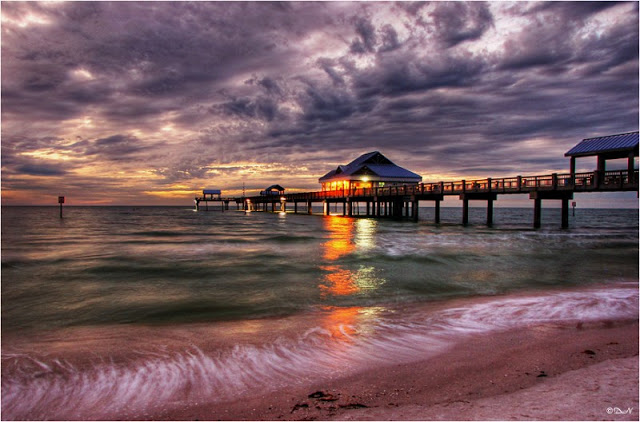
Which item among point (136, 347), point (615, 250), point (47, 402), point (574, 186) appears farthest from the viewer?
point (574, 186)

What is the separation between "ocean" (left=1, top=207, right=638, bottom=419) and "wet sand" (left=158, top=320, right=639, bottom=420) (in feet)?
1.20

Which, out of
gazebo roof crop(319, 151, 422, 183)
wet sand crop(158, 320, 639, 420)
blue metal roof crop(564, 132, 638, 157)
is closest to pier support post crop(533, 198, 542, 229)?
blue metal roof crop(564, 132, 638, 157)

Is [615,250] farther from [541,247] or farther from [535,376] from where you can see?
[535,376]

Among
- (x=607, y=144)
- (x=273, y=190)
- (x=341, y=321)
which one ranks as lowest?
(x=341, y=321)

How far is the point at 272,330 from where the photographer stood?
7.05 metres

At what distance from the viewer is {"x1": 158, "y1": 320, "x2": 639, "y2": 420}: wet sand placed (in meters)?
3.52

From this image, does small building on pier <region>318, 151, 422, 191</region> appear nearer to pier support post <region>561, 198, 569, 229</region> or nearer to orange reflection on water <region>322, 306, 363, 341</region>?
pier support post <region>561, 198, 569, 229</region>

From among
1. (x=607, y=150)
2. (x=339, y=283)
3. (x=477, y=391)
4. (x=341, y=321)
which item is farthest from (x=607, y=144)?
(x=477, y=391)

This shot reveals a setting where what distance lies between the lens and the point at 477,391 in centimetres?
409

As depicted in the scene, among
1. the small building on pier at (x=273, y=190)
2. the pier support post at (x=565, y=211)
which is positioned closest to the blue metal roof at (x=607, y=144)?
the pier support post at (x=565, y=211)

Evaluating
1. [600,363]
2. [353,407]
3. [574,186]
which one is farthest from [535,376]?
[574,186]

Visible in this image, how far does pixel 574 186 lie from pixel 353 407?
29124mm

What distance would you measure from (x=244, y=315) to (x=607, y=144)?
30.0m

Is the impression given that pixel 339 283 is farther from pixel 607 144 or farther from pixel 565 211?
pixel 565 211
